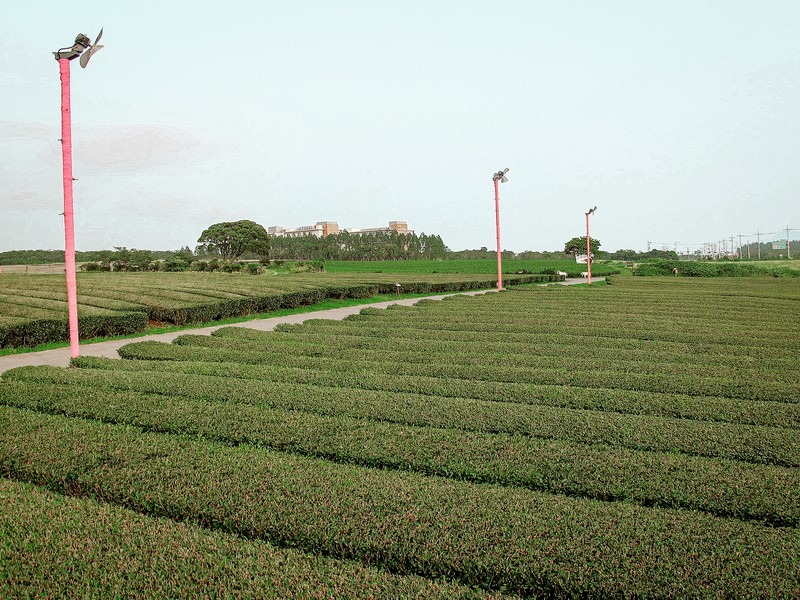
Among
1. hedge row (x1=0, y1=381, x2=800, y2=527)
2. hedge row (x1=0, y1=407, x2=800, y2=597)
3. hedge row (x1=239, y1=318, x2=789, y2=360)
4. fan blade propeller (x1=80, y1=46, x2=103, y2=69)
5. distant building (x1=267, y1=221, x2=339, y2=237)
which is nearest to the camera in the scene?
hedge row (x1=0, y1=407, x2=800, y2=597)

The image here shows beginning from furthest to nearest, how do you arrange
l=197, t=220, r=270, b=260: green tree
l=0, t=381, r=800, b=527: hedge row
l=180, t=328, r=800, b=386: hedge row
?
l=197, t=220, r=270, b=260: green tree < l=180, t=328, r=800, b=386: hedge row < l=0, t=381, r=800, b=527: hedge row

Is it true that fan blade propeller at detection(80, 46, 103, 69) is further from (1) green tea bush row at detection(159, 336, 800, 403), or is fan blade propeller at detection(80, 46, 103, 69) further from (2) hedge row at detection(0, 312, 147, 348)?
(1) green tea bush row at detection(159, 336, 800, 403)

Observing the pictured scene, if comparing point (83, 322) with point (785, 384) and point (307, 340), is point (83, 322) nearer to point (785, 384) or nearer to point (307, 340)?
point (307, 340)

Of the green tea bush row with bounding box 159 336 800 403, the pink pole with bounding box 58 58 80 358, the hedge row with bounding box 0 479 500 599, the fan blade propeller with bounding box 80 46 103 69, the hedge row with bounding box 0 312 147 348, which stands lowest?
the hedge row with bounding box 0 479 500 599

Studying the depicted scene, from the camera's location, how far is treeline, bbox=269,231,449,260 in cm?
10004

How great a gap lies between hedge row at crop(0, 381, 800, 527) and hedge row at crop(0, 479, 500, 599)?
5.18 feet

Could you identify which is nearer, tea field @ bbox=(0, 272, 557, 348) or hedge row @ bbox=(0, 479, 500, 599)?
hedge row @ bbox=(0, 479, 500, 599)

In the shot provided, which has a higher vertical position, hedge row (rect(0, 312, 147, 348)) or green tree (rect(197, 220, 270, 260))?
green tree (rect(197, 220, 270, 260))

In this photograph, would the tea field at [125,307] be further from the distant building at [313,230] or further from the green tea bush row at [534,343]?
the distant building at [313,230]

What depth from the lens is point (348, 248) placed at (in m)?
102

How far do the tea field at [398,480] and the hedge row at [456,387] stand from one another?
5 centimetres

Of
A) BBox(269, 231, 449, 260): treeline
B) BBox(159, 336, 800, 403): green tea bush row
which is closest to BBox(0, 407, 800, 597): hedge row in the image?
BBox(159, 336, 800, 403): green tea bush row

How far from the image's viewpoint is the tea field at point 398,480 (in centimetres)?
323

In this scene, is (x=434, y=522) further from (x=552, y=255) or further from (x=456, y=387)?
(x=552, y=255)
